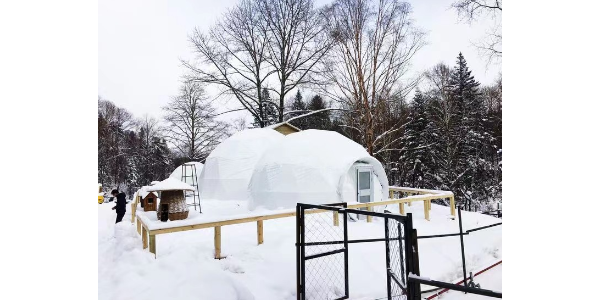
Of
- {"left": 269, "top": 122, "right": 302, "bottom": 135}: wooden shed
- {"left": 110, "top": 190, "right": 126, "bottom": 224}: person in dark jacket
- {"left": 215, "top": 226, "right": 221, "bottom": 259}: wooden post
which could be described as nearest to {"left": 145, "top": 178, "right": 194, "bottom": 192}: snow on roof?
{"left": 110, "top": 190, "right": 126, "bottom": 224}: person in dark jacket

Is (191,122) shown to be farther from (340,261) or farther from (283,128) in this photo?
(340,261)

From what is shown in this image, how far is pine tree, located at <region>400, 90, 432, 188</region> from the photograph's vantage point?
66.0 ft

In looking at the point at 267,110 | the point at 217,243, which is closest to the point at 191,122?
the point at 267,110

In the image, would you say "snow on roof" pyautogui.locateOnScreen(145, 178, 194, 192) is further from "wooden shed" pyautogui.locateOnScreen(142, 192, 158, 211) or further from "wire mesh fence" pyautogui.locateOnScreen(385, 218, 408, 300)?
"wire mesh fence" pyautogui.locateOnScreen(385, 218, 408, 300)

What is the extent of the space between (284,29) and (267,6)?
169 centimetres

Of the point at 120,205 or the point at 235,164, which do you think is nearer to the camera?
the point at 120,205

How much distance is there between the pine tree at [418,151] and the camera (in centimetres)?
2012

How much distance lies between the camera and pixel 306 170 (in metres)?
9.33

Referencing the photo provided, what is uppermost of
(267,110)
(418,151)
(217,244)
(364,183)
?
(267,110)

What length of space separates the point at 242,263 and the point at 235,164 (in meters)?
9.64

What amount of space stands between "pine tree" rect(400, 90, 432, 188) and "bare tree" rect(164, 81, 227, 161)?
14779mm

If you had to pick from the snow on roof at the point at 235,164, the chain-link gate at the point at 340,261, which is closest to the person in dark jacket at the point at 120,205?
the snow on roof at the point at 235,164
